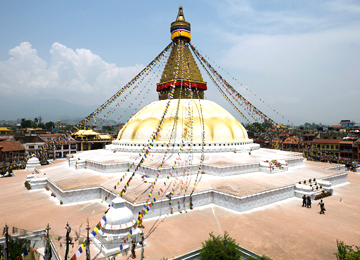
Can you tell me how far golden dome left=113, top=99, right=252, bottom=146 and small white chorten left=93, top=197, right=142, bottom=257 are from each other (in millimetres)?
10800

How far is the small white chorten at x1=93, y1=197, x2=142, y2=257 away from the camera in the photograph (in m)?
7.30

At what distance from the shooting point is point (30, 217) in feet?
32.2

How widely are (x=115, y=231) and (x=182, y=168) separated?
7.68 m

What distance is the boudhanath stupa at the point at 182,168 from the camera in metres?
11.0

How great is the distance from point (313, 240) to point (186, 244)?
4569 mm

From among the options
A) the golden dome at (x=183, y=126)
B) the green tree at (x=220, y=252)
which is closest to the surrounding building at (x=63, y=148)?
the golden dome at (x=183, y=126)

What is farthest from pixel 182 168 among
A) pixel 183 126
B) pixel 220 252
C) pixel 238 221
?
pixel 220 252

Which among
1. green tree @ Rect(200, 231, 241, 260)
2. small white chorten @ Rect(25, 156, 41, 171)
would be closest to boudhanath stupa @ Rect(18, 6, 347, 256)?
green tree @ Rect(200, 231, 241, 260)

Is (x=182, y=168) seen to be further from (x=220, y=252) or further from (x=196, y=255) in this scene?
(x=220, y=252)

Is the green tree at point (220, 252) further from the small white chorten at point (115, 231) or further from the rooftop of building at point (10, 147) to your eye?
the rooftop of building at point (10, 147)

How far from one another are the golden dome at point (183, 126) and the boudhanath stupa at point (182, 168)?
0.09 meters

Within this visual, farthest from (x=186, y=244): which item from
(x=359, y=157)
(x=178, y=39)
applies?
(x=359, y=157)

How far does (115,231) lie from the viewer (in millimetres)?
7461

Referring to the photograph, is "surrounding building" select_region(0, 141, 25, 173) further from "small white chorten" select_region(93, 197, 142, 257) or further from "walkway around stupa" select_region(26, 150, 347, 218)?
"small white chorten" select_region(93, 197, 142, 257)
